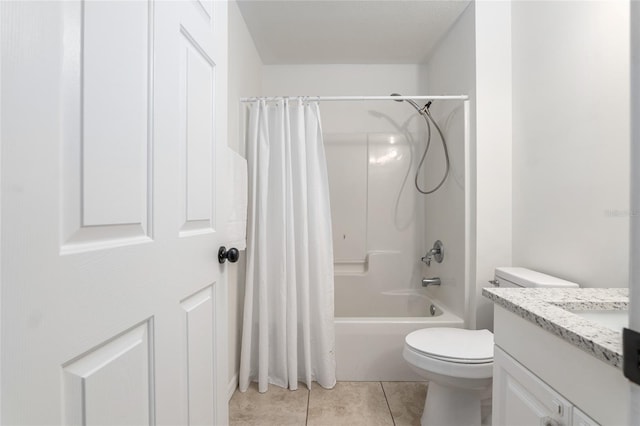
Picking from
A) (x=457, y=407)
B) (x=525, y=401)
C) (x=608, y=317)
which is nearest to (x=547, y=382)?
(x=525, y=401)

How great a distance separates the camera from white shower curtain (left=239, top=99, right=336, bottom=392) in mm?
1893

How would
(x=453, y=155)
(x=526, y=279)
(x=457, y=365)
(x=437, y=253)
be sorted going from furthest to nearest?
(x=437, y=253), (x=453, y=155), (x=526, y=279), (x=457, y=365)

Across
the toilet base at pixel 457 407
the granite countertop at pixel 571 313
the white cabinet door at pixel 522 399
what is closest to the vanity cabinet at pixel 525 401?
the white cabinet door at pixel 522 399

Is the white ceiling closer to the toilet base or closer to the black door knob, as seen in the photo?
the black door knob

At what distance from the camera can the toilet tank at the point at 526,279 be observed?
4.42ft

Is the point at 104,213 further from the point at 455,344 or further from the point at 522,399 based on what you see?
the point at 455,344

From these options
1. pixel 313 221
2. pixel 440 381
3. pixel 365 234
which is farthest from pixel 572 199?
pixel 365 234

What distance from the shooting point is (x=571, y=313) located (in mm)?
762

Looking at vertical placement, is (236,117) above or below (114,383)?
above

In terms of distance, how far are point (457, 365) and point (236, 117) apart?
1.76m

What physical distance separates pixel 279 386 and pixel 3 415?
1727 millimetres

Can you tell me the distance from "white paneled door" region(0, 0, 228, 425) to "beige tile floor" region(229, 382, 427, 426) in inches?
32.6

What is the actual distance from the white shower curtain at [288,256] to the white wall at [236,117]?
0.07 meters

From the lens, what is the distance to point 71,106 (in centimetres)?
49
